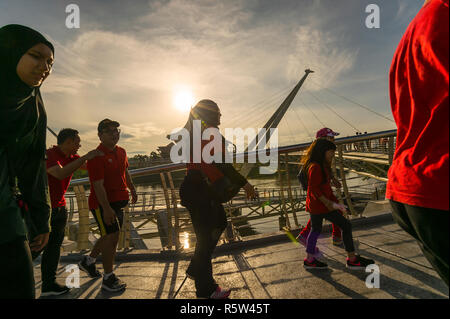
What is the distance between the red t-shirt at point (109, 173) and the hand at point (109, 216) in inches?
5.9

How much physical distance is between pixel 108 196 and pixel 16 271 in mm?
1472

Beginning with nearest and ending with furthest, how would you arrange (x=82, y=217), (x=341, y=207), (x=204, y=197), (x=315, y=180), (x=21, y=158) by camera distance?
(x=21, y=158) < (x=204, y=197) < (x=341, y=207) < (x=315, y=180) < (x=82, y=217)

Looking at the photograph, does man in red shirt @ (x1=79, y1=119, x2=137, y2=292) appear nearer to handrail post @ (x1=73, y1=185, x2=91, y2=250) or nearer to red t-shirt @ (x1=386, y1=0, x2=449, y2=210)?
handrail post @ (x1=73, y1=185, x2=91, y2=250)

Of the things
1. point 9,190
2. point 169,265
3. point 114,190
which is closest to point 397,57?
point 9,190

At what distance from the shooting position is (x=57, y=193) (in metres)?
2.26

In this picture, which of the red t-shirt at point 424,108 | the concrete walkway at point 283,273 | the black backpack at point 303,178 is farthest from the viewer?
the black backpack at point 303,178

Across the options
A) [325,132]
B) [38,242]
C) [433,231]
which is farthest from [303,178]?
[38,242]

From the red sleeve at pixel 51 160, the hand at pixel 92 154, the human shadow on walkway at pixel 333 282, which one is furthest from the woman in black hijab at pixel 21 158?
the human shadow on walkway at pixel 333 282

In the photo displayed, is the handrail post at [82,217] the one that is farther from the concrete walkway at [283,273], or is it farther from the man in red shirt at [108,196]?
the man in red shirt at [108,196]

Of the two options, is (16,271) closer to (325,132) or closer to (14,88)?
(14,88)

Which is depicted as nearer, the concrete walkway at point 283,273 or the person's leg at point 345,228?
the concrete walkway at point 283,273

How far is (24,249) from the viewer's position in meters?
1.01

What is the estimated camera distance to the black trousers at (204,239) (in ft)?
6.32

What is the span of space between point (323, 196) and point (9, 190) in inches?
91.1
